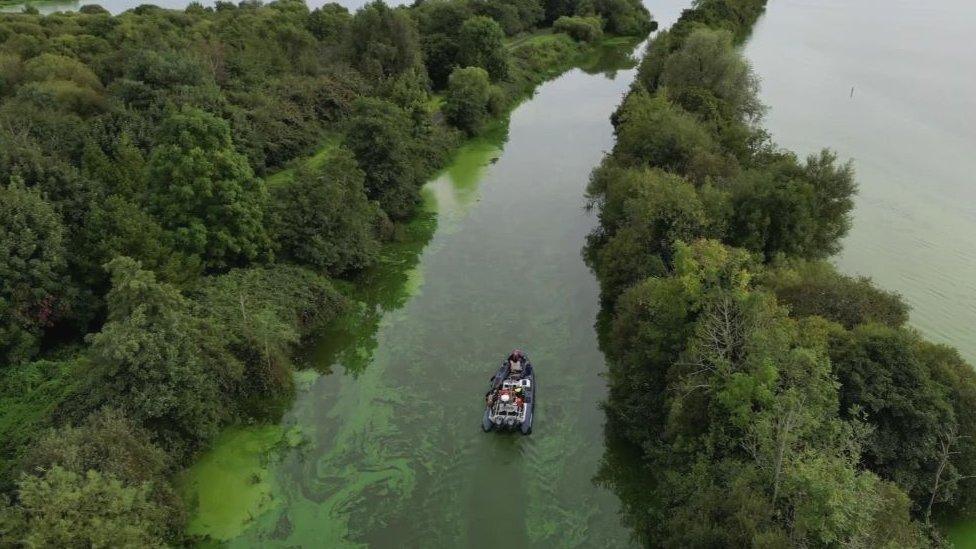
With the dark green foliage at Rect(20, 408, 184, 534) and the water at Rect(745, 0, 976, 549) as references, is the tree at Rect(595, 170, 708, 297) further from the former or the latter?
the dark green foliage at Rect(20, 408, 184, 534)

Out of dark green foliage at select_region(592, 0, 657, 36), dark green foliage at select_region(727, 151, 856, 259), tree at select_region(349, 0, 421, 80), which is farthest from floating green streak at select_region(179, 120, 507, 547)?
dark green foliage at select_region(592, 0, 657, 36)

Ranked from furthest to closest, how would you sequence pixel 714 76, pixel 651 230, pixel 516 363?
1. pixel 714 76
2. pixel 651 230
3. pixel 516 363

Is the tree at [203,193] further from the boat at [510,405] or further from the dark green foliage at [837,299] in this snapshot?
the dark green foliage at [837,299]

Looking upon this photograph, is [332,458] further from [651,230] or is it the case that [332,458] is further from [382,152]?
[382,152]

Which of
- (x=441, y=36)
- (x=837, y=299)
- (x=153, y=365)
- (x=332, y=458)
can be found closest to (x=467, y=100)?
(x=441, y=36)

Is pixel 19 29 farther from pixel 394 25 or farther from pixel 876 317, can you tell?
pixel 876 317

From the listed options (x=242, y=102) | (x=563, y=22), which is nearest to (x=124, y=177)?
(x=242, y=102)

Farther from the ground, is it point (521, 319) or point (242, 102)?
point (242, 102)
